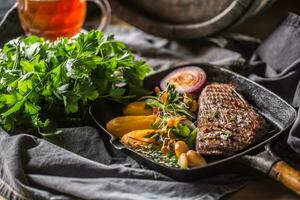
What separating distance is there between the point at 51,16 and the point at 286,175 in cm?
55

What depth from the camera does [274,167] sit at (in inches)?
30.3

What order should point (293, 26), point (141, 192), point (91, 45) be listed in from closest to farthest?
point (141, 192)
point (91, 45)
point (293, 26)

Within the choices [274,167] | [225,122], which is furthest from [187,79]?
[274,167]

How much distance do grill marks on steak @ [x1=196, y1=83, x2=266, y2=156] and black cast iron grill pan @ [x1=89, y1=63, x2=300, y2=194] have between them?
0.01 m

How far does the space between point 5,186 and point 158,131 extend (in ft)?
0.71

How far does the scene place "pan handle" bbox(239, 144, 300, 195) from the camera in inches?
29.7

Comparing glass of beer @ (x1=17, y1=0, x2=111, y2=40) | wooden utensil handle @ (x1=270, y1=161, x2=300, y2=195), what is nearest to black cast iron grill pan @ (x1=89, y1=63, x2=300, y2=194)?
wooden utensil handle @ (x1=270, y1=161, x2=300, y2=195)

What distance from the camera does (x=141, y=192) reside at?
78cm

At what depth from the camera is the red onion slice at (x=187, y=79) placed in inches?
38.5

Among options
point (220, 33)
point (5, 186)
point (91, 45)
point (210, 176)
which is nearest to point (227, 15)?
point (220, 33)

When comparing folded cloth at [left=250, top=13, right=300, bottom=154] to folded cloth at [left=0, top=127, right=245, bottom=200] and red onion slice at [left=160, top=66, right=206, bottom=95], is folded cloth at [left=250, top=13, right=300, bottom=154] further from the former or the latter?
folded cloth at [left=0, top=127, right=245, bottom=200]

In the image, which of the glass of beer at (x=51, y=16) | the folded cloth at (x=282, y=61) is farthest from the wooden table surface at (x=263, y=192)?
the glass of beer at (x=51, y=16)

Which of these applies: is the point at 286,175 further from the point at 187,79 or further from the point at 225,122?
the point at 187,79

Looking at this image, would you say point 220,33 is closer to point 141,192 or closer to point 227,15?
point 227,15
